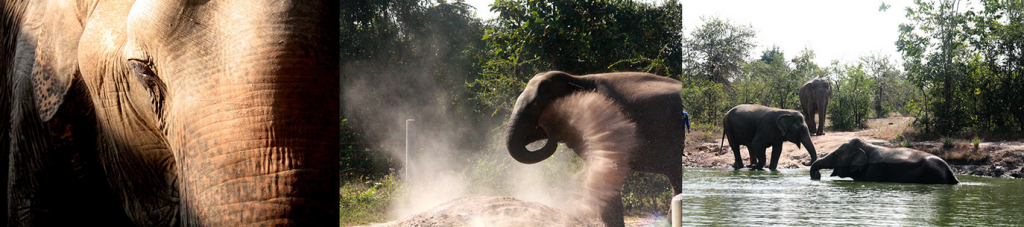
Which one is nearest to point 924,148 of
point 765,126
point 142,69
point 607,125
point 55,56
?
point 765,126

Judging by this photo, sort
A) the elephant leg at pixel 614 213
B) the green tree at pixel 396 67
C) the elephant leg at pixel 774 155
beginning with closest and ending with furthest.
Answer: the elephant leg at pixel 774 155 < the elephant leg at pixel 614 213 < the green tree at pixel 396 67

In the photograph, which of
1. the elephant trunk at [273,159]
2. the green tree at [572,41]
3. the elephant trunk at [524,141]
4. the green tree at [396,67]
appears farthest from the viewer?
the green tree at [396,67]

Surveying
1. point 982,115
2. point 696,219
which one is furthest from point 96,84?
point 982,115

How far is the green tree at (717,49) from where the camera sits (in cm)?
204

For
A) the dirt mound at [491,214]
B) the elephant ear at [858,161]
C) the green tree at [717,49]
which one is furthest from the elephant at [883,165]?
the dirt mound at [491,214]

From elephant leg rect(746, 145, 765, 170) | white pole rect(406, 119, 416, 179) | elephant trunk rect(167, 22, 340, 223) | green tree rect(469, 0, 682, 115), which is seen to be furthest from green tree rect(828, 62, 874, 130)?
white pole rect(406, 119, 416, 179)

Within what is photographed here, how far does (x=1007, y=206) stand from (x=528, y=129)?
1.70m

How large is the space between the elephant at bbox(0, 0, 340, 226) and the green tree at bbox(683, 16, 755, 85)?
1.28 m

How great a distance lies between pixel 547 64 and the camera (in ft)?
9.71

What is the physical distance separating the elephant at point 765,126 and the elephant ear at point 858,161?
0.34ft

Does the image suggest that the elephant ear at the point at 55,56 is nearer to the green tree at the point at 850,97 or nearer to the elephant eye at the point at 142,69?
the elephant eye at the point at 142,69

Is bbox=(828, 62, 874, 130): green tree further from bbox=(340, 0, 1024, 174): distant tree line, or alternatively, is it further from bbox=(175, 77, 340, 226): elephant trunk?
bbox=(175, 77, 340, 226): elephant trunk

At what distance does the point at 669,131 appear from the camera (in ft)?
7.73

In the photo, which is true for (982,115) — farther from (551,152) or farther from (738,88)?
(551,152)
